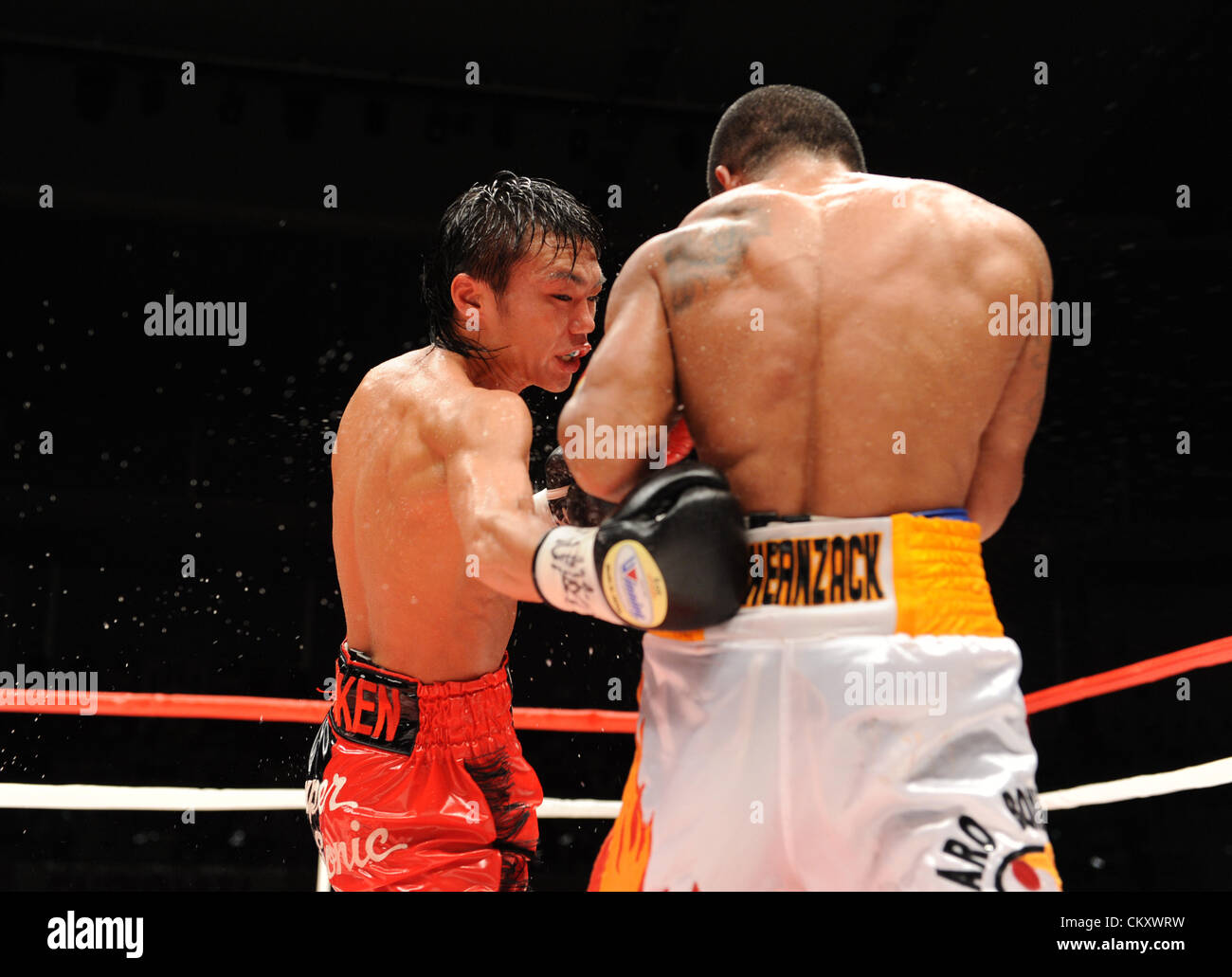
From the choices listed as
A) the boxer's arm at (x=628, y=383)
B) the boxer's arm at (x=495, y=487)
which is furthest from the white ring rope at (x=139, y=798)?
the boxer's arm at (x=628, y=383)

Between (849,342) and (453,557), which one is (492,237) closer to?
(453,557)

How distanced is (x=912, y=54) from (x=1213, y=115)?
1207 millimetres

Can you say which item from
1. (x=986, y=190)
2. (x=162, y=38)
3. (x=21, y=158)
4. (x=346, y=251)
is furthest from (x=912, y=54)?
(x=21, y=158)

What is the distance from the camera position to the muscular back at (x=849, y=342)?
132cm

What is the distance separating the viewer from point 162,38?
471cm

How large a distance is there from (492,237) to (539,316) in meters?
0.16

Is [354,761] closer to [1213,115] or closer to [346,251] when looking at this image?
[346,251]

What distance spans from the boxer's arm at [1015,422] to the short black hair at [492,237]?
0.77 meters

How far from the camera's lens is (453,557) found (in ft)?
5.33

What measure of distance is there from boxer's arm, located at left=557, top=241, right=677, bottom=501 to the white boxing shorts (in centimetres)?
20

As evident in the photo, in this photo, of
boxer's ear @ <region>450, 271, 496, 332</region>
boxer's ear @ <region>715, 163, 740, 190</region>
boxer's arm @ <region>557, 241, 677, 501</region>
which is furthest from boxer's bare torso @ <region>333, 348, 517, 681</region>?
boxer's ear @ <region>715, 163, 740, 190</region>

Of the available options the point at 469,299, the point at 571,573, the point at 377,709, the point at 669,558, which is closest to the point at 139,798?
the point at 377,709

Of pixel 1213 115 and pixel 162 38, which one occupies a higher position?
pixel 162 38
